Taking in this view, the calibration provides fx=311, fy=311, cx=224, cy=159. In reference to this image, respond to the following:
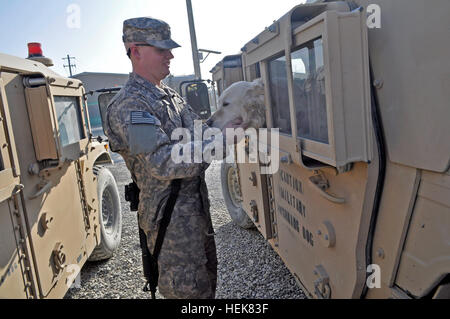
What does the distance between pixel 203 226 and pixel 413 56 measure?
140 centimetres

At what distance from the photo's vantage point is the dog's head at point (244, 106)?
2.21m

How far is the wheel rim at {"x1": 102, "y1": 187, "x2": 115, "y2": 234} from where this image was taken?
3924 millimetres

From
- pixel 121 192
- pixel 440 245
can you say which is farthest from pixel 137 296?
pixel 121 192

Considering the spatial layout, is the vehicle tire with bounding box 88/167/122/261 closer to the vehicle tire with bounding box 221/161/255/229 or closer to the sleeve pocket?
the vehicle tire with bounding box 221/161/255/229

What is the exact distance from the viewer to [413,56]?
1.12 m

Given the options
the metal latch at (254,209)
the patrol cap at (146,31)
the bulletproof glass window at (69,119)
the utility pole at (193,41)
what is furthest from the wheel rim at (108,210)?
the utility pole at (193,41)

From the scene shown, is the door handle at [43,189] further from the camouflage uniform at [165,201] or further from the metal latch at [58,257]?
the camouflage uniform at [165,201]

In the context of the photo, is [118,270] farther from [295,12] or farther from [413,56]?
[413,56]

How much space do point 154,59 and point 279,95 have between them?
0.81m

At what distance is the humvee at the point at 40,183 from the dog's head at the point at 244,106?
3.98 feet

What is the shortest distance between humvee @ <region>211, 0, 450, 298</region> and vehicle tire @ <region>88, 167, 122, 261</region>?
251cm

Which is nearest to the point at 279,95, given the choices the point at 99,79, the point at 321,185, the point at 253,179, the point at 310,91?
the point at 310,91

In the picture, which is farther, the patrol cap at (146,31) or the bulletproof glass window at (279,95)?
the bulletproof glass window at (279,95)
